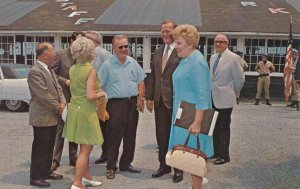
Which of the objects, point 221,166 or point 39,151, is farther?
point 221,166

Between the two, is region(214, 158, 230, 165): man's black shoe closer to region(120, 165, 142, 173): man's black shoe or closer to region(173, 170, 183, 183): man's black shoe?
region(173, 170, 183, 183): man's black shoe

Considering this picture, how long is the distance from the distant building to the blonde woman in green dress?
446 inches

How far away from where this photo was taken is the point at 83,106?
460 cm

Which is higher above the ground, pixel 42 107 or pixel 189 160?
pixel 42 107

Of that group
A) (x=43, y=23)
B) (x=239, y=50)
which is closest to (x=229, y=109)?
(x=239, y=50)

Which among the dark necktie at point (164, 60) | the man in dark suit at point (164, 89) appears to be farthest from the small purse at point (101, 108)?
the dark necktie at point (164, 60)

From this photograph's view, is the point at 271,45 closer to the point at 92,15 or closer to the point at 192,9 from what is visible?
the point at 192,9

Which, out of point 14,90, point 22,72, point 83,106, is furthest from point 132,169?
point 22,72

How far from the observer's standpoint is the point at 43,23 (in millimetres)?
16891

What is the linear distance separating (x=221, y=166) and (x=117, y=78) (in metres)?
1.98

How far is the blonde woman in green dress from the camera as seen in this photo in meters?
4.48

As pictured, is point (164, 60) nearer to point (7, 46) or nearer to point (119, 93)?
point (119, 93)

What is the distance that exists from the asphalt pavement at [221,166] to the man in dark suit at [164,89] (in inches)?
15.1

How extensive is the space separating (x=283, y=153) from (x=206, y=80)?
320 centimetres
